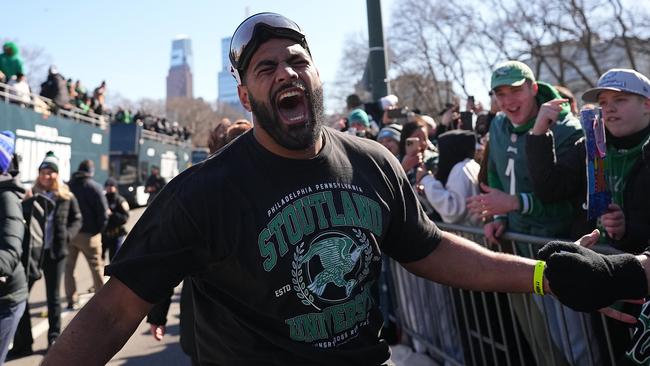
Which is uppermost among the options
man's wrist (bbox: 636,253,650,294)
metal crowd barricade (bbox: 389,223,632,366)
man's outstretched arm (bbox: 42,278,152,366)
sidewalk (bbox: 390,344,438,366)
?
man's wrist (bbox: 636,253,650,294)

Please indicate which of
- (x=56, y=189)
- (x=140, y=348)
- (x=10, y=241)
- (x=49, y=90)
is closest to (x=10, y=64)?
(x=49, y=90)

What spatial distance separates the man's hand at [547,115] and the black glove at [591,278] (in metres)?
1.55

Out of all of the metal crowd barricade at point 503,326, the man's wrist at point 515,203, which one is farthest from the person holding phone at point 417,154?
the man's wrist at point 515,203

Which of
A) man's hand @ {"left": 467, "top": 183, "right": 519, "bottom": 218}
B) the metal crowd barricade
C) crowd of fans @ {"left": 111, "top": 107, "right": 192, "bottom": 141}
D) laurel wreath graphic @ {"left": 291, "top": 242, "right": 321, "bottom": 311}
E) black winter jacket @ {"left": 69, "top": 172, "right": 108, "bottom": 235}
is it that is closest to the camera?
laurel wreath graphic @ {"left": 291, "top": 242, "right": 321, "bottom": 311}

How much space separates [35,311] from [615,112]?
7.37 meters

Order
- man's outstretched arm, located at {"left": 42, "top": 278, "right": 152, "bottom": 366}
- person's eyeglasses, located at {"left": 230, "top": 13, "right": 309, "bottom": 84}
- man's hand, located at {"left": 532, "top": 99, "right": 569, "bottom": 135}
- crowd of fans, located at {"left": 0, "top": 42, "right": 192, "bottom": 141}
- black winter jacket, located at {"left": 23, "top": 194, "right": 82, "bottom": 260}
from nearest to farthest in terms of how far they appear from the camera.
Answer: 1. man's outstretched arm, located at {"left": 42, "top": 278, "right": 152, "bottom": 366}
2. person's eyeglasses, located at {"left": 230, "top": 13, "right": 309, "bottom": 84}
3. man's hand, located at {"left": 532, "top": 99, "right": 569, "bottom": 135}
4. black winter jacket, located at {"left": 23, "top": 194, "right": 82, "bottom": 260}
5. crowd of fans, located at {"left": 0, "top": 42, "right": 192, "bottom": 141}

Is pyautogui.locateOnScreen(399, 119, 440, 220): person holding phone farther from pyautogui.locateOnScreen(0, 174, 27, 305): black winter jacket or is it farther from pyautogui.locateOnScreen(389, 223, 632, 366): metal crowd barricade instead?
pyautogui.locateOnScreen(0, 174, 27, 305): black winter jacket

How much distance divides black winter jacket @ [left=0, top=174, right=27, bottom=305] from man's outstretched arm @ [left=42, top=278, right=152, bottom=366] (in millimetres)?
2216

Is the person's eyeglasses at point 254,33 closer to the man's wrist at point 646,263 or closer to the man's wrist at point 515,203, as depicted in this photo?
the man's wrist at point 646,263

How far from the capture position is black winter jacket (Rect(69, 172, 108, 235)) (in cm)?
805

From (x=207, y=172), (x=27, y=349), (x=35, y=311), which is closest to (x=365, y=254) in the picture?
(x=207, y=172)

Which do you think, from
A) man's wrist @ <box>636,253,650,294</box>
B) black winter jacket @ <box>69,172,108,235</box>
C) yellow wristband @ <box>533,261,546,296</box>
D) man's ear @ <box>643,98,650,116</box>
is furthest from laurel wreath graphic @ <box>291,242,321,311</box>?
black winter jacket @ <box>69,172,108,235</box>

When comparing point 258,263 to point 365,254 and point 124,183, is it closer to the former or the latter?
point 365,254

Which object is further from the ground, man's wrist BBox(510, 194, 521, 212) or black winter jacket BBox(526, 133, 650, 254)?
black winter jacket BBox(526, 133, 650, 254)
